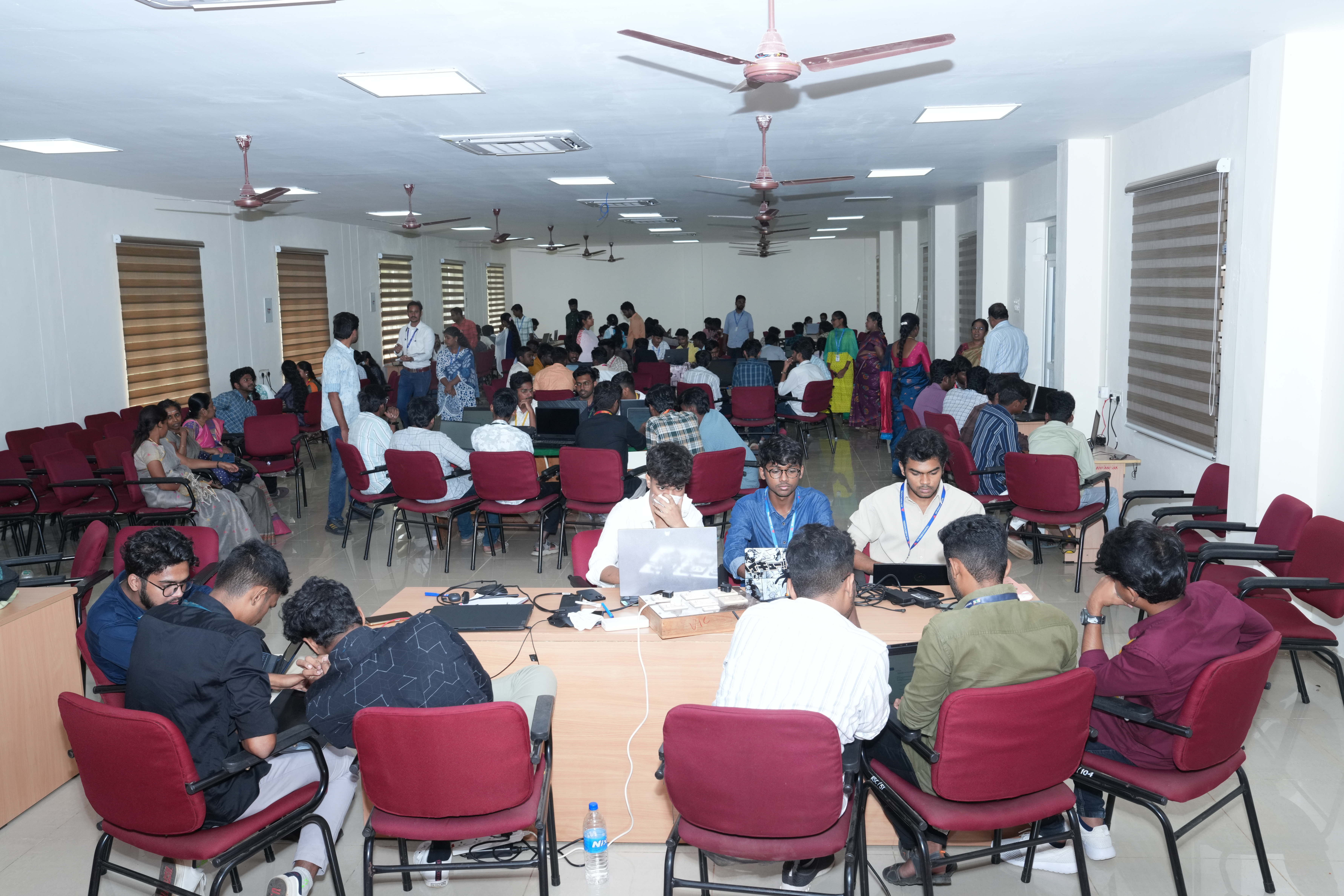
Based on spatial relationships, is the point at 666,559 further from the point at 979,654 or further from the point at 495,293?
the point at 495,293

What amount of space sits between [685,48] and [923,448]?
1855 mm

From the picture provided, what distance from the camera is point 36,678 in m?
3.50

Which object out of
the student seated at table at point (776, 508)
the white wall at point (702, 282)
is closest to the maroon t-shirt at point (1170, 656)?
the student seated at table at point (776, 508)

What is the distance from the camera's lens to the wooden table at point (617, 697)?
9.75 ft

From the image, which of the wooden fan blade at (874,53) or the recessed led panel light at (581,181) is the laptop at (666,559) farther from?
the recessed led panel light at (581,181)

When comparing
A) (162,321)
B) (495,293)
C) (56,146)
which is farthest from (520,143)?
(495,293)

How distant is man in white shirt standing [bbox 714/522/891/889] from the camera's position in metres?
2.39

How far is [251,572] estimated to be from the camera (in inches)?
114

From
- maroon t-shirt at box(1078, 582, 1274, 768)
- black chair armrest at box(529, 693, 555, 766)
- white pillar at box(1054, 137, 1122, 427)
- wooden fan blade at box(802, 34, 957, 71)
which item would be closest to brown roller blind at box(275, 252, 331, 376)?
white pillar at box(1054, 137, 1122, 427)

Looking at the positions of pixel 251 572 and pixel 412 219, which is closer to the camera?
pixel 251 572

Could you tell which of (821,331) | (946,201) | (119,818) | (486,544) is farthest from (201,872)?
(821,331)

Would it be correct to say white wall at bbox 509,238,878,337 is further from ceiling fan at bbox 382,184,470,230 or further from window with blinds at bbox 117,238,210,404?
window with blinds at bbox 117,238,210,404

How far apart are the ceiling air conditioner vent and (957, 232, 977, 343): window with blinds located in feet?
20.4

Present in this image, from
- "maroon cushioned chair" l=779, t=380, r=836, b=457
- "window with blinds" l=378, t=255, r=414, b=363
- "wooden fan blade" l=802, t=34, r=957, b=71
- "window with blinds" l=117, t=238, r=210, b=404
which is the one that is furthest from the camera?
"window with blinds" l=378, t=255, r=414, b=363
